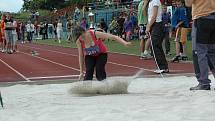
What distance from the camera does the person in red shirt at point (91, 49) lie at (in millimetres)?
9344

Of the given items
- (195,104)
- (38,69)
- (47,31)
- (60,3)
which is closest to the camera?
(195,104)

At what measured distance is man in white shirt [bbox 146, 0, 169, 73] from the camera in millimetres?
11672

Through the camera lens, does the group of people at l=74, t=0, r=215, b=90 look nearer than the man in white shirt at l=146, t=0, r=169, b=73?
Yes

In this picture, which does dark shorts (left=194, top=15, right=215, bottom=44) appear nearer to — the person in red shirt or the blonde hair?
the person in red shirt

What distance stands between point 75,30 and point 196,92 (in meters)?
2.56

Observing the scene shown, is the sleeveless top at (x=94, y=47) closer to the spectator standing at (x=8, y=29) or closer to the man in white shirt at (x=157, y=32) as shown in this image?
the man in white shirt at (x=157, y=32)

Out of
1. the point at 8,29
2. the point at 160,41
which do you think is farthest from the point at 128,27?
the point at 160,41

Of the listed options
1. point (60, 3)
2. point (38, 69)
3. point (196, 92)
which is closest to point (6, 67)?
point (38, 69)

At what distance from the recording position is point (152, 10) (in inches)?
462

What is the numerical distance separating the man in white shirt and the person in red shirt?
2403 millimetres

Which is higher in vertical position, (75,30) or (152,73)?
(75,30)

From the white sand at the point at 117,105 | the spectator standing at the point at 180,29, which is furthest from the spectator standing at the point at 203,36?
the spectator standing at the point at 180,29

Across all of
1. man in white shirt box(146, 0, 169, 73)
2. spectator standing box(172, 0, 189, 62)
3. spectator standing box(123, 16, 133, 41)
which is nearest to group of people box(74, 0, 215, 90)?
man in white shirt box(146, 0, 169, 73)

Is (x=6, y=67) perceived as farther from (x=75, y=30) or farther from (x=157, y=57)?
(x=75, y=30)
